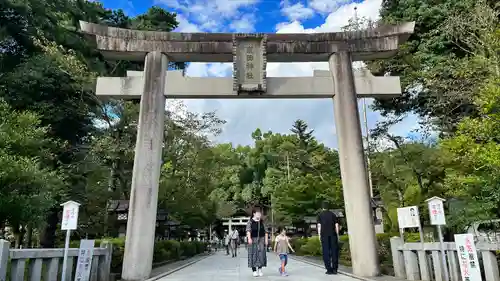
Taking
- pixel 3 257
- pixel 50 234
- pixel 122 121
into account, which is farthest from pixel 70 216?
pixel 50 234

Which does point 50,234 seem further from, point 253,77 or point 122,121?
point 253,77

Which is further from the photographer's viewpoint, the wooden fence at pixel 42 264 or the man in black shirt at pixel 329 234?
the man in black shirt at pixel 329 234

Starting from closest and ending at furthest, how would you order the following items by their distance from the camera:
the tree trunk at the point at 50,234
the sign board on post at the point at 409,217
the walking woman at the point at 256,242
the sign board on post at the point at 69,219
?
the sign board on post at the point at 69,219
the sign board on post at the point at 409,217
the walking woman at the point at 256,242
the tree trunk at the point at 50,234

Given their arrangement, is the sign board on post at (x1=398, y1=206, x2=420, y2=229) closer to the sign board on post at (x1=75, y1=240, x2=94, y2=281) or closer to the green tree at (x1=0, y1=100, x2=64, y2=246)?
the sign board on post at (x1=75, y1=240, x2=94, y2=281)

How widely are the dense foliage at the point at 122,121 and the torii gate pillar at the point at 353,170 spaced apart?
8.68 feet

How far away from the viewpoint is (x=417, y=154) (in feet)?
53.2

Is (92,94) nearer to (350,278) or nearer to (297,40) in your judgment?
(297,40)

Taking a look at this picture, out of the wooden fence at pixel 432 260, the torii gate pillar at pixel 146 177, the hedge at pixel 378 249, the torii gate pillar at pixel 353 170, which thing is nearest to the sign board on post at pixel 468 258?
the wooden fence at pixel 432 260

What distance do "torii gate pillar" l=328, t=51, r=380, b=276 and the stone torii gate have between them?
0.03 meters

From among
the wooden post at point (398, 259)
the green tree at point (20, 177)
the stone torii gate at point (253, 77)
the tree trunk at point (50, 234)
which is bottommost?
the wooden post at point (398, 259)

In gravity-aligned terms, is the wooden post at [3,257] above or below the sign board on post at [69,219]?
below

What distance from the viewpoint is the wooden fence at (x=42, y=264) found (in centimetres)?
600

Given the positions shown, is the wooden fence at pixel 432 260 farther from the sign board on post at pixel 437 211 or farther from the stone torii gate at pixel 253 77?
the stone torii gate at pixel 253 77

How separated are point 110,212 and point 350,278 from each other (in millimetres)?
11870
